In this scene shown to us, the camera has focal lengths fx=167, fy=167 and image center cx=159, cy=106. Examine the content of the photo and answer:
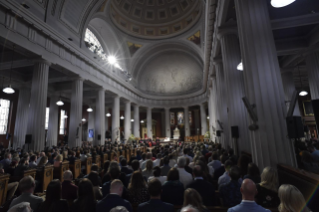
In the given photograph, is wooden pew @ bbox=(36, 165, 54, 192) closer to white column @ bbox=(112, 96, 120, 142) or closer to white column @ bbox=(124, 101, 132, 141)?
white column @ bbox=(112, 96, 120, 142)

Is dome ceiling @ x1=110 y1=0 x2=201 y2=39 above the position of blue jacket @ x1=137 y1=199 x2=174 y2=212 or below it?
above

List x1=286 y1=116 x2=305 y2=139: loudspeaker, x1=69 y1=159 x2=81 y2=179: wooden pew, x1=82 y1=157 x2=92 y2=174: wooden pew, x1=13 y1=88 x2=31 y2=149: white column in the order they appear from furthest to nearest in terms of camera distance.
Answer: x1=13 y1=88 x2=31 y2=149: white column
x1=82 y1=157 x2=92 y2=174: wooden pew
x1=69 y1=159 x2=81 y2=179: wooden pew
x1=286 y1=116 x2=305 y2=139: loudspeaker

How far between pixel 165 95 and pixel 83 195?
23.9 m

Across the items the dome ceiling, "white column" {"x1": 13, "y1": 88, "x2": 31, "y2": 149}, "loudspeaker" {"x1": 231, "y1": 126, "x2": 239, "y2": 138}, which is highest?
the dome ceiling

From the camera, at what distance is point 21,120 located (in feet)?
35.1

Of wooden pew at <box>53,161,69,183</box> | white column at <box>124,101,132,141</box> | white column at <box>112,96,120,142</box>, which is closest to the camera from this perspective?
wooden pew at <box>53,161,69,183</box>

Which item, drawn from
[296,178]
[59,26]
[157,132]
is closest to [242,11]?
[296,178]

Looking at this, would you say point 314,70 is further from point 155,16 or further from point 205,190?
point 155,16

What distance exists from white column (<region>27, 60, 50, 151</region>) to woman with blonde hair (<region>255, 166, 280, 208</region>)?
9361 mm

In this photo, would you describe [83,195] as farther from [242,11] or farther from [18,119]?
[18,119]

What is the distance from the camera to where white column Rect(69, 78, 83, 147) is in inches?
424

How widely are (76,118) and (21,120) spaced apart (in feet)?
11.0

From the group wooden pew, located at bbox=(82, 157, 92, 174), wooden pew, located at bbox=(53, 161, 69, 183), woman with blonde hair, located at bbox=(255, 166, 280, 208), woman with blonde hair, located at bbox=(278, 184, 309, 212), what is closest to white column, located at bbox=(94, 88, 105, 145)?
wooden pew, located at bbox=(82, 157, 92, 174)

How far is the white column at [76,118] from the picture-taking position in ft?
35.4
